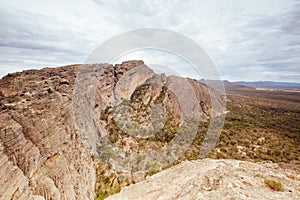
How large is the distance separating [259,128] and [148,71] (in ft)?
126

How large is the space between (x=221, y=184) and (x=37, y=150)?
1118 cm

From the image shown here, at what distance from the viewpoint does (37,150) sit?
38.9 feet

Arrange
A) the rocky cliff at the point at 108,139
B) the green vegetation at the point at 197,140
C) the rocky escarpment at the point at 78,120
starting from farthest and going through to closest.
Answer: the green vegetation at the point at 197,140
the rocky escarpment at the point at 78,120
the rocky cliff at the point at 108,139

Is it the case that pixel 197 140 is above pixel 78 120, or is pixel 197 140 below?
below

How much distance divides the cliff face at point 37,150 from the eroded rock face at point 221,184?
4371mm

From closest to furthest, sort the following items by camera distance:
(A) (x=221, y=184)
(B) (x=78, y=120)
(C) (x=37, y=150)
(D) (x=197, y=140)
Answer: (A) (x=221, y=184) → (C) (x=37, y=150) → (B) (x=78, y=120) → (D) (x=197, y=140)

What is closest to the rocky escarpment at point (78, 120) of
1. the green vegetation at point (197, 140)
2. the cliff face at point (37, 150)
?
the cliff face at point (37, 150)

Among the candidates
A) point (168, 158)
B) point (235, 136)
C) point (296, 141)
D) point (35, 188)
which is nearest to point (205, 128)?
point (235, 136)

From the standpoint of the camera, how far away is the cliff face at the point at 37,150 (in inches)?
382

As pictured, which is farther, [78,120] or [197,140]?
[197,140]

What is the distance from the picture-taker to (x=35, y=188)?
10.4 metres

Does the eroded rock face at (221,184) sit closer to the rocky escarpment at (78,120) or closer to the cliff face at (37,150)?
the cliff face at (37,150)

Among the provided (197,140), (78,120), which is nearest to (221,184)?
(78,120)

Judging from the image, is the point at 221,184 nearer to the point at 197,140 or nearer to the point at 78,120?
the point at 78,120
